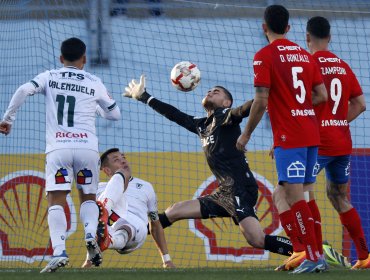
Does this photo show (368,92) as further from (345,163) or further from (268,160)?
(345,163)

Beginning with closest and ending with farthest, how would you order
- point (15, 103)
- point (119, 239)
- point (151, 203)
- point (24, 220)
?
point (15, 103)
point (119, 239)
point (151, 203)
point (24, 220)

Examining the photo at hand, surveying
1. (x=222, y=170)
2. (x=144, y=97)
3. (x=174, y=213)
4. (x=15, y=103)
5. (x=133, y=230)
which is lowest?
(x=133, y=230)

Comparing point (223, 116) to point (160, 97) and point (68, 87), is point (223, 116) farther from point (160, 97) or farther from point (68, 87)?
point (160, 97)

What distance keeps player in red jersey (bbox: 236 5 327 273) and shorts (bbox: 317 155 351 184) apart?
1072 mm

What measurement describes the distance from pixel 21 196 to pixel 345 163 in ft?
15.1

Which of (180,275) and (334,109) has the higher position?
(334,109)

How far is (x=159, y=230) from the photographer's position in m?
10.6

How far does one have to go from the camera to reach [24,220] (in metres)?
12.0

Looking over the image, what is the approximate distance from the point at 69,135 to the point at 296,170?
79.0 inches

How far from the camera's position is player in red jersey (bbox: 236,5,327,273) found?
7.45 metres

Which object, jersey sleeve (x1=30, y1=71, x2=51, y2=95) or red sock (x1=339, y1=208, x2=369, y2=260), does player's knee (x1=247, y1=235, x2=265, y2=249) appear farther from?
jersey sleeve (x1=30, y1=71, x2=51, y2=95)

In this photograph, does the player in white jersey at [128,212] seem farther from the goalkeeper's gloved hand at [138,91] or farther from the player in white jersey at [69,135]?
the player in white jersey at [69,135]

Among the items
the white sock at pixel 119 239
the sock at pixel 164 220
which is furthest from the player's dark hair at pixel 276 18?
the white sock at pixel 119 239

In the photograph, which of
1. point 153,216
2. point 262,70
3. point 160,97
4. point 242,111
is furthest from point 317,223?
point 160,97
